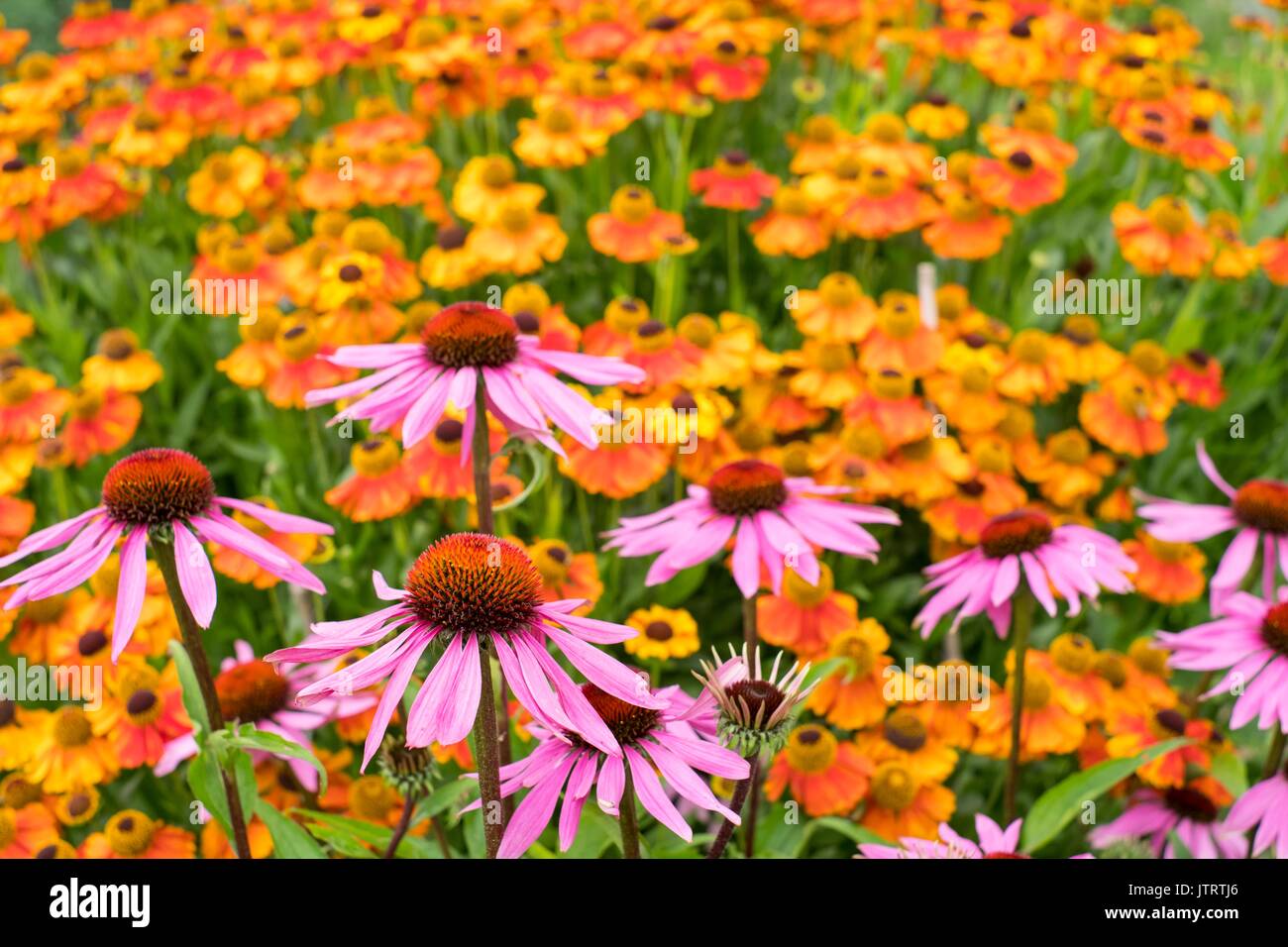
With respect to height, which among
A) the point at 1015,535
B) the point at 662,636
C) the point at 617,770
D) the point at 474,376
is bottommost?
the point at 617,770

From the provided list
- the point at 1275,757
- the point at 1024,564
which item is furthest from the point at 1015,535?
the point at 1275,757

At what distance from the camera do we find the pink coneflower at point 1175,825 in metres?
1.73

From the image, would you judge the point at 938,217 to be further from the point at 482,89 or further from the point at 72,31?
the point at 72,31

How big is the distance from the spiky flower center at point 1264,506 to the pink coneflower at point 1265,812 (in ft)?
1.37

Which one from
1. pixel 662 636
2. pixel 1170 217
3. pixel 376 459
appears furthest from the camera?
pixel 1170 217

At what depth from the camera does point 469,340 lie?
1.28 meters

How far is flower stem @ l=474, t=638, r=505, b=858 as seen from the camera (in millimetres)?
945

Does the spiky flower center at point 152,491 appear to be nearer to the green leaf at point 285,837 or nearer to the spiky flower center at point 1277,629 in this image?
the green leaf at point 285,837

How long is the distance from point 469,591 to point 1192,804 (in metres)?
1.35

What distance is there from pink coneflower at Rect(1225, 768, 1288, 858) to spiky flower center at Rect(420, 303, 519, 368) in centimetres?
114

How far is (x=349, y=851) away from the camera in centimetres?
130

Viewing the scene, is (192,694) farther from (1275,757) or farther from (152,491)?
Answer: (1275,757)

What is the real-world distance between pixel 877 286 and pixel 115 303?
73.0 inches

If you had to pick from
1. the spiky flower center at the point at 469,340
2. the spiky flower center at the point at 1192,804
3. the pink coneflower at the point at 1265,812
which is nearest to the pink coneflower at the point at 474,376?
the spiky flower center at the point at 469,340
